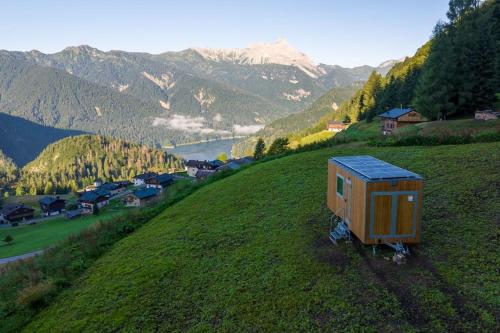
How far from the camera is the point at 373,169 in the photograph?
14953 millimetres

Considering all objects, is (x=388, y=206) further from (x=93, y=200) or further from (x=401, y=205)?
(x=93, y=200)

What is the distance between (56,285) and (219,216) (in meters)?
9.11

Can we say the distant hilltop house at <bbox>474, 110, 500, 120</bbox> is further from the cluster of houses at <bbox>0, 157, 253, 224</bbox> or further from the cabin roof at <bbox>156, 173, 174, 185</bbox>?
the cabin roof at <bbox>156, 173, 174, 185</bbox>

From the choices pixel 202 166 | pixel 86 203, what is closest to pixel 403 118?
pixel 86 203

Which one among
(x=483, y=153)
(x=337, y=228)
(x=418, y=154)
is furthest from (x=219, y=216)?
(x=483, y=153)

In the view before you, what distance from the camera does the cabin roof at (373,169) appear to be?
13.6 m

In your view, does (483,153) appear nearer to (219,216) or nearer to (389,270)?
(389,270)

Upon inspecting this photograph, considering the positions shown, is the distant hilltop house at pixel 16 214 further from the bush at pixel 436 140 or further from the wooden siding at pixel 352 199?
the wooden siding at pixel 352 199

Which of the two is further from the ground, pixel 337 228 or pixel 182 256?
pixel 337 228

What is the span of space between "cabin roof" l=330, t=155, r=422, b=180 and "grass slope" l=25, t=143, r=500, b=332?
310 centimetres

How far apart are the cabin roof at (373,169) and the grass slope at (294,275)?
3.10 m

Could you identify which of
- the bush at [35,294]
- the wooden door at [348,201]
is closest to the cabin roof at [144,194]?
the bush at [35,294]

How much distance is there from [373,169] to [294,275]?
5.46 metres

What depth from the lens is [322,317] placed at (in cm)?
1127
